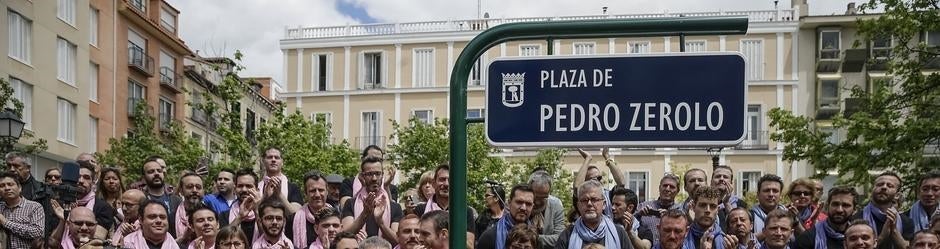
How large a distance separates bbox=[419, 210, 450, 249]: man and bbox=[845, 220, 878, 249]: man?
3.13 meters

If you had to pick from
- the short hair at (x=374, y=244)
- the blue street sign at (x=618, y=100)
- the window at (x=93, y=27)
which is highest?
the window at (x=93, y=27)

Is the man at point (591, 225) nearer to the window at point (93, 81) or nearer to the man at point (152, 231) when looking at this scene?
the man at point (152, 231)

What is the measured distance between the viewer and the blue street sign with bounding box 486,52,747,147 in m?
4.80

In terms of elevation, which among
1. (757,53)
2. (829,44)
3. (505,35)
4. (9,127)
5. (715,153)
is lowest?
(715,153)

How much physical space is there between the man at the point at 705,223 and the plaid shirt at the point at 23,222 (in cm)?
594

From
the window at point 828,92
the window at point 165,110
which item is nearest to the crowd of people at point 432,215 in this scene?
the window at point 165,110

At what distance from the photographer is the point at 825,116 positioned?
52.1m

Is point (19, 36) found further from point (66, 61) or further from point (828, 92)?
point (828, 92)

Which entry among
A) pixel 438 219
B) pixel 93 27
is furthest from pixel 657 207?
pixel 93 27

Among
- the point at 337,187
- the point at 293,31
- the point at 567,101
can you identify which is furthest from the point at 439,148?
the point at 567,101

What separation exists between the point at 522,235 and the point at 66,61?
34.8 metres

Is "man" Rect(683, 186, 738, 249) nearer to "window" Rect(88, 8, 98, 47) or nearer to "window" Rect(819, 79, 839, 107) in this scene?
"window" Rect(88, 8, 98, 47)

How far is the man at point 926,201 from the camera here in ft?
36.3

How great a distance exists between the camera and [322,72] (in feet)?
185
